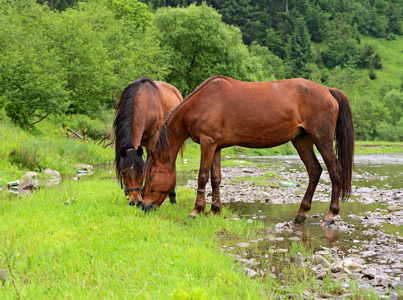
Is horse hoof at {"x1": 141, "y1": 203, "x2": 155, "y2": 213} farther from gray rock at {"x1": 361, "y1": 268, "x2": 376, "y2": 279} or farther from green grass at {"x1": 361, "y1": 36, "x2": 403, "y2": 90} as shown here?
green grass at {"x1": 361, "y1": 36, "x2": 403, "y2": 90}

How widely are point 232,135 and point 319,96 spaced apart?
1.71 metres

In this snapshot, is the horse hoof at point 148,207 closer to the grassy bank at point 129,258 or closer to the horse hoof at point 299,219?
the grassy bank at point 129,258

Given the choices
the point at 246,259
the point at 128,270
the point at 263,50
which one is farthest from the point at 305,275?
the point at 263,50

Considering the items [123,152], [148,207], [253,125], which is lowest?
[148,207]

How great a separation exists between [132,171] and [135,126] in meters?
1.05

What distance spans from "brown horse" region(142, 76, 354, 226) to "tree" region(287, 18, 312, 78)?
99.5 metres

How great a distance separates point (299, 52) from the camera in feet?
357

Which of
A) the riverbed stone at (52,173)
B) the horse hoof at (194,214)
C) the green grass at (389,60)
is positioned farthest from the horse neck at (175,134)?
the green grass at (389,60)

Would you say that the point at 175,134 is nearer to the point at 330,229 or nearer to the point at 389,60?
the point at 330,229

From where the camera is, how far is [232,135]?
6.80 meters

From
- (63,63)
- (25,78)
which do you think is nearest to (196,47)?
(63,63)

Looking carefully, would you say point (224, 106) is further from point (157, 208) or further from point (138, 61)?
point (138, 61)

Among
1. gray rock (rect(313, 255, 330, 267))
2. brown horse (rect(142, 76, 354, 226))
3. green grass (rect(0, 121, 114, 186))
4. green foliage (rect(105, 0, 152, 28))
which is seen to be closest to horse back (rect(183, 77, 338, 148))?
brown horse (rect(142, 76, 354, 226))

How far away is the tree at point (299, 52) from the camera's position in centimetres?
10456
